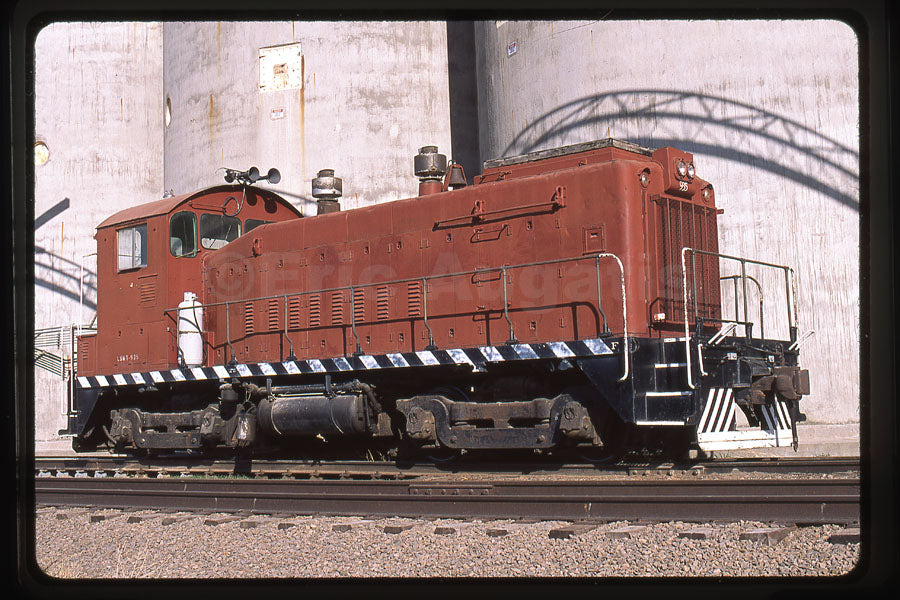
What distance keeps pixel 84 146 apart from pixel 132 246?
1398cm

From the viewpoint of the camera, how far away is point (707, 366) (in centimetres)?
861

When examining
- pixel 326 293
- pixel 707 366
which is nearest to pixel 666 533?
pixel 707 366

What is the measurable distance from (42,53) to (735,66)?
19.9 m

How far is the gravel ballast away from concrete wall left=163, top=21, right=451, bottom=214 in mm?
14866

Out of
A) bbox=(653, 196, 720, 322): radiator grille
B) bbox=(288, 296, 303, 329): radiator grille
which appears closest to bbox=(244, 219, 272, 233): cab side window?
bbox=(288, 296, 303, 329): radiator grille

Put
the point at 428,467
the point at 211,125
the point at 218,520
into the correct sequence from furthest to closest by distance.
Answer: the point at 211,125 < the point at 428,467 < the point at 218,520

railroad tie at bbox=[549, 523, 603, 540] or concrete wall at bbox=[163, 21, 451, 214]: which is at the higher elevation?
concrete wall at bbox=[163, 21, 451, 214]

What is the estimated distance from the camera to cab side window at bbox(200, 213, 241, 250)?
12453 millimetres

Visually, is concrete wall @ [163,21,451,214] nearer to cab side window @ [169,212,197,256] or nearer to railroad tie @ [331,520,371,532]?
cab side window @ [169,212,197,256]

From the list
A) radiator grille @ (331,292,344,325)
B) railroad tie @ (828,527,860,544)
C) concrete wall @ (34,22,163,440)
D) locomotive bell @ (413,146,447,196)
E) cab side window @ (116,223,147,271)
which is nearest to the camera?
railroad tie @ (828,527,860,544)

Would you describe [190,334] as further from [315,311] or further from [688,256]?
[688,256]

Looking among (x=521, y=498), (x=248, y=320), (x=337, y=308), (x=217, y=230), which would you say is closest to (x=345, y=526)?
(x=521, y=498)

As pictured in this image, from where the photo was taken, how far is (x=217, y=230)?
1265cm

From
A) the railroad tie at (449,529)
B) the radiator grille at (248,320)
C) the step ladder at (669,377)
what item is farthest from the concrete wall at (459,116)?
the railroad tie at (449,529)
